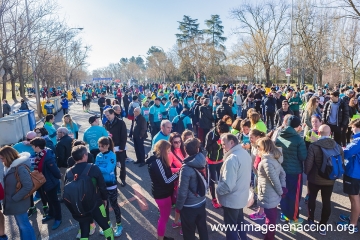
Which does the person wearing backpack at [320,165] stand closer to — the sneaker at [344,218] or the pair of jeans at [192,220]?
the sneaker at [344,218]

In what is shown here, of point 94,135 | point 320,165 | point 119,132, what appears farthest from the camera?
point 119,132

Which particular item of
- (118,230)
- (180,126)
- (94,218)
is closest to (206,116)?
(180,126)

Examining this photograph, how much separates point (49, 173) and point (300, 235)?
14.6 feet

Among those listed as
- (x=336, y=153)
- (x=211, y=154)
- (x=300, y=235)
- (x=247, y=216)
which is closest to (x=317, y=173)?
(x=336, y=153)

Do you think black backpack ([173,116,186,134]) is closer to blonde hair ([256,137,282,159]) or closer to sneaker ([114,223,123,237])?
sneaker ([114,223,123,237])

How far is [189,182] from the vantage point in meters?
3.13

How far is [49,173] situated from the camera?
14.5 ft

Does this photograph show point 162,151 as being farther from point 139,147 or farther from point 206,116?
point 206,116

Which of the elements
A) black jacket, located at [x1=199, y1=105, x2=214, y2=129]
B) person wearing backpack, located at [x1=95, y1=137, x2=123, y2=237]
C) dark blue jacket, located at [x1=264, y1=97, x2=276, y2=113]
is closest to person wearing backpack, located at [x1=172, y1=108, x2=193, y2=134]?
black jacket, located at [x1=199, y1=105, x2=214, y2=129]

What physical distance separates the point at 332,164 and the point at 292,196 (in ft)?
2.90

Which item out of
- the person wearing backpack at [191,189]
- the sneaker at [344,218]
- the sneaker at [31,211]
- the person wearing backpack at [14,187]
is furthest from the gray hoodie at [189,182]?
the sneaker at [31,211]

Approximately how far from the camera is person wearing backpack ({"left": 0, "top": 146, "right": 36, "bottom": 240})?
353cm

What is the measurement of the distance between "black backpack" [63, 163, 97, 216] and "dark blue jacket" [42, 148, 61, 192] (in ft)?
4.36

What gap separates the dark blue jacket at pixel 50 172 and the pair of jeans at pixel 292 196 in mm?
4028
